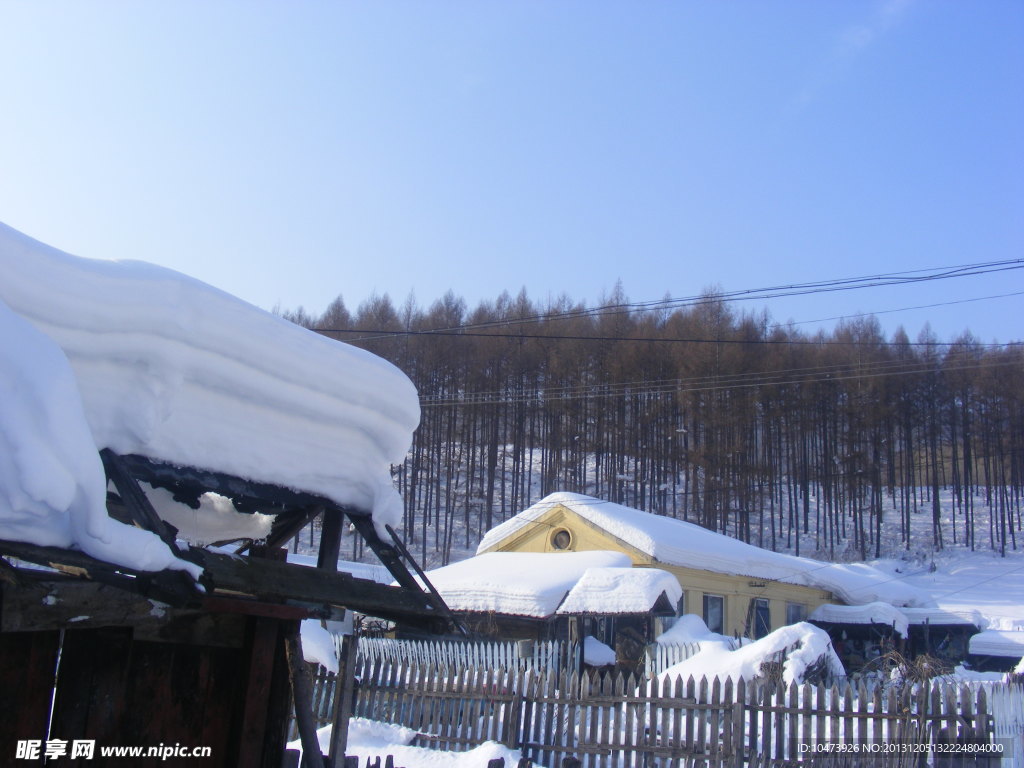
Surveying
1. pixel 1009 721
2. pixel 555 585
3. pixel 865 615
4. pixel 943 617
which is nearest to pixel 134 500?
pixel 1009 721

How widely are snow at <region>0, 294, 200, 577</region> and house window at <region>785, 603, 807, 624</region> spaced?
1040 inches

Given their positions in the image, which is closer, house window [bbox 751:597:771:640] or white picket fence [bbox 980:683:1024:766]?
white picket fence [bbox 980:683:1024:766]

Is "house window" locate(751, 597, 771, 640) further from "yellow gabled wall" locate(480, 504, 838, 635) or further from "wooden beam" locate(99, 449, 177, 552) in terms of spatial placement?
"wooden beam" locate(99, 449, 177, 552)

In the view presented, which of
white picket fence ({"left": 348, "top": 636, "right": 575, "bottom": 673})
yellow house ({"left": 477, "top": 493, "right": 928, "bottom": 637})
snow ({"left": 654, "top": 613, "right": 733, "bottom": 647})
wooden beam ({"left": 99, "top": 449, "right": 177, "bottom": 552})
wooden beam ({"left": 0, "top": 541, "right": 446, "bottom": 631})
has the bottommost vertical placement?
white picket fence ({"left": 348, "top": 636, "right": 575, "bottom": 673})

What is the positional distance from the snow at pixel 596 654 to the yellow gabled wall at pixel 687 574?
12.9ft

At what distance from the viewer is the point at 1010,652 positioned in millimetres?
23328

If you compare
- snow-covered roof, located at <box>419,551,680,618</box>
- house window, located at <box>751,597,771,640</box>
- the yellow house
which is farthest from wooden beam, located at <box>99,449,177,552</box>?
Answer: house window, located at <box>751,597,771,640</box>

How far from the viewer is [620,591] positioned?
58.6ft

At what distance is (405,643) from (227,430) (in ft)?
51.9

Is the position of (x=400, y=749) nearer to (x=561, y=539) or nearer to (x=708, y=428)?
(x=561, y=539)

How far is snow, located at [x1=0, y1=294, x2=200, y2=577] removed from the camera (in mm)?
2881

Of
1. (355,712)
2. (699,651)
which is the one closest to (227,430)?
(355,712)

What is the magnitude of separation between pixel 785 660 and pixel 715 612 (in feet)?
35.7

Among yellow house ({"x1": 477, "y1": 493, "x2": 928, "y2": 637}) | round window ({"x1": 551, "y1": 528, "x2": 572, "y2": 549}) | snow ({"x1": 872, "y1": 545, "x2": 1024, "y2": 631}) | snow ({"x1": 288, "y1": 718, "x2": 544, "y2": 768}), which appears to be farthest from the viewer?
snow ({"x1": 872, "y1": 545, "x2": 1024, "y2": 631})
